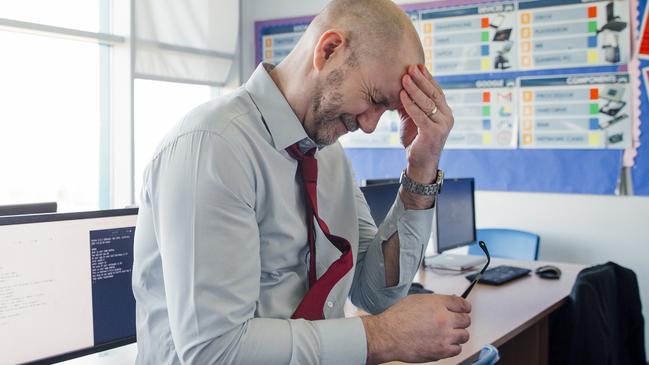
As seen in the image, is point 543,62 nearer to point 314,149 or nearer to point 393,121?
point 393,121

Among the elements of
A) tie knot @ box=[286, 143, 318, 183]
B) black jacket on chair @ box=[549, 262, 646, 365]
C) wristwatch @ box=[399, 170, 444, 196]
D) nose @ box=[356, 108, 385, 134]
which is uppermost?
nose @ box=[356, 108, 385, 134]

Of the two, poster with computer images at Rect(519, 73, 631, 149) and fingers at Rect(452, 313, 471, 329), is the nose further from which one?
poster with computer images at Rect(519, 73, 631, 149)

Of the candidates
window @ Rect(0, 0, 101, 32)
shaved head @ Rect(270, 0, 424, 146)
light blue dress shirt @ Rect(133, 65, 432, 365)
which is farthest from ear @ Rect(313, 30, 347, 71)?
window @ Rect(0, 0, 101, 32)

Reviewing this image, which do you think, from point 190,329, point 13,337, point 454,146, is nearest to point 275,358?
point 190,329

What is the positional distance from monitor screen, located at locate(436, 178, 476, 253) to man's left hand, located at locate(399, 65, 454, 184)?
1640 millimetres

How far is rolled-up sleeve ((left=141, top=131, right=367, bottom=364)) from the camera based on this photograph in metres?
0.96

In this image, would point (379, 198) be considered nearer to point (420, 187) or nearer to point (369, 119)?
point (420, 187)

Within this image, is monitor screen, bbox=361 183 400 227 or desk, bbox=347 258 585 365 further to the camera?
monitor screen, bbox=361 183 400 227

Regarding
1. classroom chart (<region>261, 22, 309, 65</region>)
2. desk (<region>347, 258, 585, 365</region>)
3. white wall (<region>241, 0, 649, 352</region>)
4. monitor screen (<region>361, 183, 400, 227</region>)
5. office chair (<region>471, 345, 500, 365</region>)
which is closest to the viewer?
office chair (<region>471, 345, 500, 365</region>)

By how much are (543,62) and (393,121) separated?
1.03 meters

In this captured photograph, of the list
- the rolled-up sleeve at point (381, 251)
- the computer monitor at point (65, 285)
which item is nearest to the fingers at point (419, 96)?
the rolled-up sleeve at point (381, 251)

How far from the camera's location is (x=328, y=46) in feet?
3.64

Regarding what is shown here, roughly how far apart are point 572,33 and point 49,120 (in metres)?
3.02

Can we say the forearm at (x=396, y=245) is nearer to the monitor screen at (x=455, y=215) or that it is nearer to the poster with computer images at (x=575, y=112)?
the monitor screen at (x=455, y=215)
